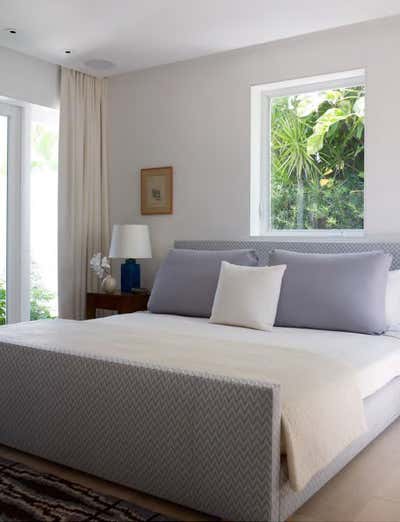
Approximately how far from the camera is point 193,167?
4789mm

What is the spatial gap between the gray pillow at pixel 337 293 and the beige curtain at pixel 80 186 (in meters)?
2.06

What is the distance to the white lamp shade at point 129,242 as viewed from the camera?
4652mm

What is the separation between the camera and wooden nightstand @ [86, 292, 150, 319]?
Answer: 4598 mm

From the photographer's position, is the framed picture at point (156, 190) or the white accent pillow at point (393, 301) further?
the framed picture at point (156, 190)

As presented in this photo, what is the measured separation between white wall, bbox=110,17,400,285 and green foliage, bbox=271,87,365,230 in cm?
25

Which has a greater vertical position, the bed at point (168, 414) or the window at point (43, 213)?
the window at point (43, 213)

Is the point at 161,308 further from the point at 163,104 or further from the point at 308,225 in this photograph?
the point at 163,104

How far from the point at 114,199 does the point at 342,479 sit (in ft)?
11.3

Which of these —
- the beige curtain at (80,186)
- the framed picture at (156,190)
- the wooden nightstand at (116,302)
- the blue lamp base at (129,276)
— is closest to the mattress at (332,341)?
the wooden nightstand at (116,302)

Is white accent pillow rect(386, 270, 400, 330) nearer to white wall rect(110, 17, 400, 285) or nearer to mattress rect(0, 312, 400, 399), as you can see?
mattress rect(0, 312, 400, 399)

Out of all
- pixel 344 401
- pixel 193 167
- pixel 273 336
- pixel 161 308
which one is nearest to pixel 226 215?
pixel 193 167

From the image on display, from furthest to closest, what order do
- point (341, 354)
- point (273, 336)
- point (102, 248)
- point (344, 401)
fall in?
point (102, 248) → point (273, 336) → point (341, 354) → point (344, 401)

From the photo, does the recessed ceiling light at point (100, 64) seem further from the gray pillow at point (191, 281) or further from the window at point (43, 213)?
the gray pillow at point (191, 281)

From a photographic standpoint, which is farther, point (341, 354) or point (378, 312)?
point (378, 312)
